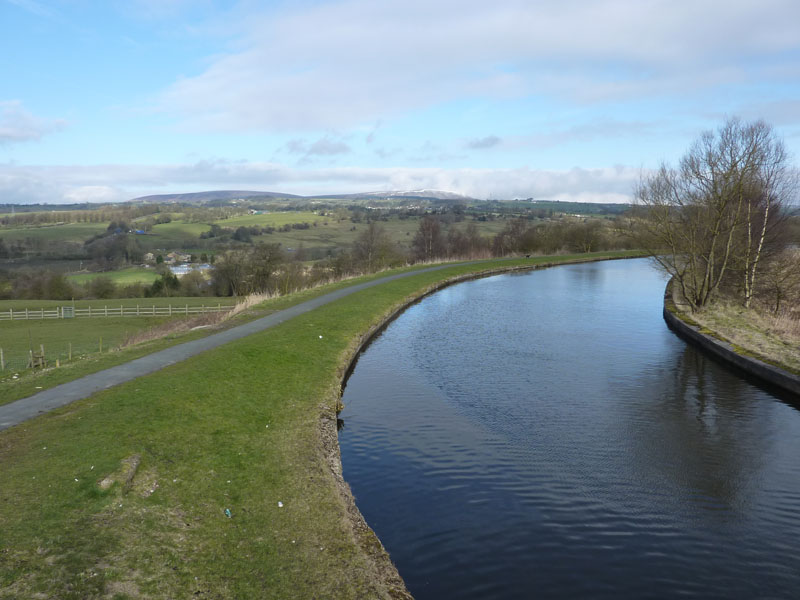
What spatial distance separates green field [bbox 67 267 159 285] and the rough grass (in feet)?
254

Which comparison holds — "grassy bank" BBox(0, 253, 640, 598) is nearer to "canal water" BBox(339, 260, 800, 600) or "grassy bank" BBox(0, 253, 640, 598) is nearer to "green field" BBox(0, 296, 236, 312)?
"canal water" BBox(339, 260, 800, 600)

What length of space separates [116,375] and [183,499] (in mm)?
8111

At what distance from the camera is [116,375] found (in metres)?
15.7

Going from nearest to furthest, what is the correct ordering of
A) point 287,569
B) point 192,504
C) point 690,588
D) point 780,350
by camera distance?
1. point 287,569
2. point 690,588
3. point 192,504
4. point 780,350

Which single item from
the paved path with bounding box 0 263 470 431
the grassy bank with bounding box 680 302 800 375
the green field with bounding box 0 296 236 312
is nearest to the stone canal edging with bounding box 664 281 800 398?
the grassy bank with bounding box 680 302 800 375

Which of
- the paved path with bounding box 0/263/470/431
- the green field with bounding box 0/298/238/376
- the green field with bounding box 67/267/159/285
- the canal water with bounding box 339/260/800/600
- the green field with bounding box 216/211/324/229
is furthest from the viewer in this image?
the green field with bounding box 216/211/324/229

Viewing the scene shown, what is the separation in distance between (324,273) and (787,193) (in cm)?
4609

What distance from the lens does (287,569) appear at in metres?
7.36

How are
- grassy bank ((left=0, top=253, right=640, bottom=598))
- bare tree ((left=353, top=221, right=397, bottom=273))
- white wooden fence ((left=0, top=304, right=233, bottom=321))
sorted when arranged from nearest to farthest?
1. grassy bank ((left=0, top=253, right=640, bottom=598))
2. white wooden fence ((left=0, top=304, right=233, bottom=321))
3. bare tree ((left=353, top=221, right=397, bottom=273))

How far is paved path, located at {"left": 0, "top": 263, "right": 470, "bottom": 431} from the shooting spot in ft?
40.9

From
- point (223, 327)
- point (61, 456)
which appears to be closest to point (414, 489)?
point (61, 456)

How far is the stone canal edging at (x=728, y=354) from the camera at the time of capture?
58.2 ft

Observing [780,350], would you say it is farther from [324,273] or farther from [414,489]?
[324,273]

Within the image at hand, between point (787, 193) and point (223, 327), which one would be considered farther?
point (787, 193)
